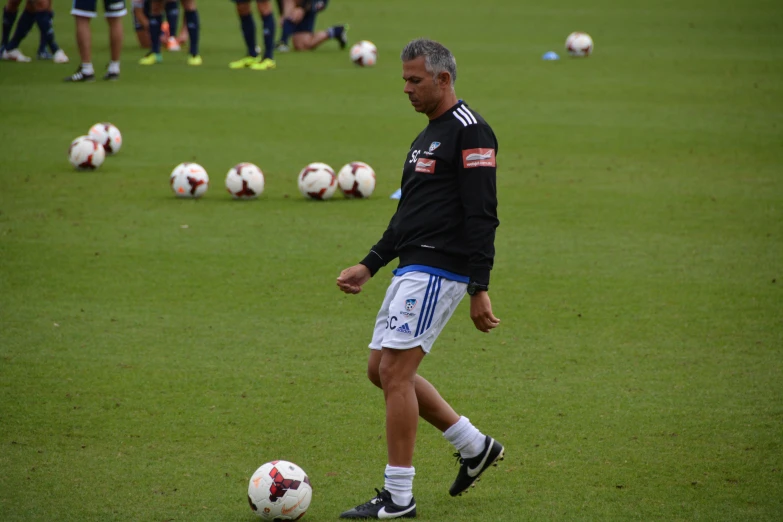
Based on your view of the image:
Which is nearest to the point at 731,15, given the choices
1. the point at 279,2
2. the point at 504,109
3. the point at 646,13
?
the point at 646,13

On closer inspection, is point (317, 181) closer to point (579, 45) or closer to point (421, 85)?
point (421, 85)

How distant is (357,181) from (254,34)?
394 inches

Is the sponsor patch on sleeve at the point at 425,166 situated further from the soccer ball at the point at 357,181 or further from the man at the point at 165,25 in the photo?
the man at the point at 165,25

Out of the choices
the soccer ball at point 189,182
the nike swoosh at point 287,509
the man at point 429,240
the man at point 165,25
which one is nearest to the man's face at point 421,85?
the man at point 429,240

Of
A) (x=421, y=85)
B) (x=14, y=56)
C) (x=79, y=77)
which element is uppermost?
(x=421, y=85)

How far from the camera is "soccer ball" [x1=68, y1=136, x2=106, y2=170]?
1245 centimetres

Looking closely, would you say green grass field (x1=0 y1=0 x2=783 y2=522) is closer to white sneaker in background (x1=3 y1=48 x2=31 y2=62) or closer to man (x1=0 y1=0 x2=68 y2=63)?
man (x1=0 y1=0 x2=68 y2=63)

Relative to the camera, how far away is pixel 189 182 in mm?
11234

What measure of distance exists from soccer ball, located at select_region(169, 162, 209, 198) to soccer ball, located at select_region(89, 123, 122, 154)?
2.47 metres

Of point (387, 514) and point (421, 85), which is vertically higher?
point (421, 85)

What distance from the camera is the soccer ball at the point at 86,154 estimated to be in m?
12.4

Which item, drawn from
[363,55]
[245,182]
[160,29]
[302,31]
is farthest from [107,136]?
[302,31]

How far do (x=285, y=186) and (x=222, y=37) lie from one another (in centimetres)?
1530

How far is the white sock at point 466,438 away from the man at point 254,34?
15.7m
